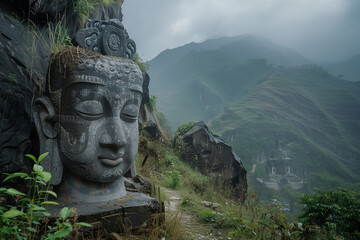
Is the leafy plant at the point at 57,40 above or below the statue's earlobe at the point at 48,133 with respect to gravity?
above

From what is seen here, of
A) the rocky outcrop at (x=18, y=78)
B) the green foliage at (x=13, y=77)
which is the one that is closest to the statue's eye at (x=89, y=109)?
the rocky outcrop at (x=18, y=78)

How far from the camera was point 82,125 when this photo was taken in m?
2.87

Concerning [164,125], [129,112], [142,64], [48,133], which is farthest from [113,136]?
[164,125]

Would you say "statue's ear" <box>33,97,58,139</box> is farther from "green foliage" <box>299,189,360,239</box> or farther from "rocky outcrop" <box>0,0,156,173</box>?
"green foliage" <box>299,189,360,239</box>

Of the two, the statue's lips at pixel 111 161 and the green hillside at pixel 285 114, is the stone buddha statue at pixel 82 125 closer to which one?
the statue's lips at pixel 111 161

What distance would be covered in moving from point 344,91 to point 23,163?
258ft

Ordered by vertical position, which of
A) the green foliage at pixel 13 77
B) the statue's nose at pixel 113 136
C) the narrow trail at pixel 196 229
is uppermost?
the green foliage at pixel 13 77

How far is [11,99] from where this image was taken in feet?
9.46

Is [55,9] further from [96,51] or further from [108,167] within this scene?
[108,167]

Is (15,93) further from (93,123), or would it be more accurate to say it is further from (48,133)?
(93,123)

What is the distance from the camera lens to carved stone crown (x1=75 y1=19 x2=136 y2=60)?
3.21 metres

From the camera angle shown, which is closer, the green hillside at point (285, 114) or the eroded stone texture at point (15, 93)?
the eroded stone texture at point (15, 93)

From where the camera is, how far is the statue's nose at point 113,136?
2.91 meters

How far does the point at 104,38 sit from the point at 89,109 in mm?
1029
